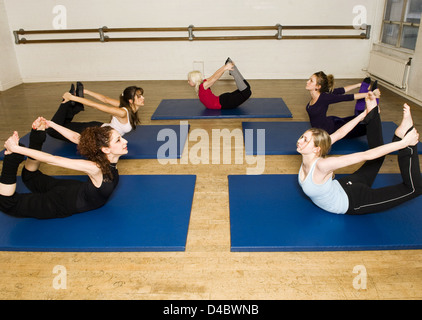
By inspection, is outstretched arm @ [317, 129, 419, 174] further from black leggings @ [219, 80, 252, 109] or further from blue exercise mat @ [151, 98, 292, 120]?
black leggings @ [219, 80, 252, 109]

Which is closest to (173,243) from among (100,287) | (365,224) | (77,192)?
(100,287)

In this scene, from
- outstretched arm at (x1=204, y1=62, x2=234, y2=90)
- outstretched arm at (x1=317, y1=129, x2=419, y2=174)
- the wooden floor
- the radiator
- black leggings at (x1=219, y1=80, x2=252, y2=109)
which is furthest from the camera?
the radiator

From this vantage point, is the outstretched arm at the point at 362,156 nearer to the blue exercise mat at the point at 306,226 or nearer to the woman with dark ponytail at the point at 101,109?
the blue exercise mat at the point at 306,226

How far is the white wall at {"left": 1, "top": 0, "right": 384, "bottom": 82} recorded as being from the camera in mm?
5723

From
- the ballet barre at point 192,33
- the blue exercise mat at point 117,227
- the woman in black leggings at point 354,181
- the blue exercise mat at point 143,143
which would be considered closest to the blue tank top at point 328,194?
the woman in black leggings at point 354,181

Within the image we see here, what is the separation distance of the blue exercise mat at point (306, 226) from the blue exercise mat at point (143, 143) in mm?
1067

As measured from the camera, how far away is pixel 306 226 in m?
2.10

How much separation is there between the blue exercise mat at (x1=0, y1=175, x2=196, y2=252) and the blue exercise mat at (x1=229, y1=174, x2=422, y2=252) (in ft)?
1.21

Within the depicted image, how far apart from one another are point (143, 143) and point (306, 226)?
75.4 inches

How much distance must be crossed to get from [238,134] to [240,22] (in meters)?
2.91

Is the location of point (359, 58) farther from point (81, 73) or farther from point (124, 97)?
point (81, 73)

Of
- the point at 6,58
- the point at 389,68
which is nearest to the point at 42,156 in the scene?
the point at 6,58

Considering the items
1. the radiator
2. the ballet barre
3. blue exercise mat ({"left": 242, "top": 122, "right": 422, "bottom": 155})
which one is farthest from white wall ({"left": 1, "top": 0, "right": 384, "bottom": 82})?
blue exercise mat ({"left": 242, "top": 122, "right": 422, "bottom": 155})

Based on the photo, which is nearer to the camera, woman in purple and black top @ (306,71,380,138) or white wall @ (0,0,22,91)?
woman in purple and black top @ (306,71,380,138)
